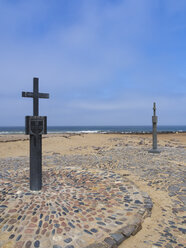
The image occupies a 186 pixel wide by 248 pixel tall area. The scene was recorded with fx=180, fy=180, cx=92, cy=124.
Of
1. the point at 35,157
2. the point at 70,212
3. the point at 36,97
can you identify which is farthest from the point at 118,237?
the point at 36,97

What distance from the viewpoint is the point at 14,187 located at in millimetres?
5793

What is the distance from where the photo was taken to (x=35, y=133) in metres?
5.76

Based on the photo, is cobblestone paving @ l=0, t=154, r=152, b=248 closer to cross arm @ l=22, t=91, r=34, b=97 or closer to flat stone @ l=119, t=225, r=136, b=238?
flat stone @ l=119, t=225, r=136, b=238

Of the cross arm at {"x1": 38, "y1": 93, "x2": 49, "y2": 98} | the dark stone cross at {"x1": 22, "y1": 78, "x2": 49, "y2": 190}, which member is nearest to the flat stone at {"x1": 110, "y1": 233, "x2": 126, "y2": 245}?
the dark stone cross at {"x1": 22, "y1": 78, "x2": 49, "y2": 190}

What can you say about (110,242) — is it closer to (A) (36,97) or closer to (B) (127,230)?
(B) (127,230)

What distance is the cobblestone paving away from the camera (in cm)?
359

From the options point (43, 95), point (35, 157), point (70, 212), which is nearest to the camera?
point (70, 212)

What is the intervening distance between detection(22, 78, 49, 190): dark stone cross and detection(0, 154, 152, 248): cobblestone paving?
1.30ft

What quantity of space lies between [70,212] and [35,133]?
2623 millimetres

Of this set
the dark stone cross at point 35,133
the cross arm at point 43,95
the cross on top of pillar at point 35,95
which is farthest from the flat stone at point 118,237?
the cross arm at point 43,95

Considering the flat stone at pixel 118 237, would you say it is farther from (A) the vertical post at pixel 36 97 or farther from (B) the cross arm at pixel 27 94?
(B) the cross arm at pixel 27 94

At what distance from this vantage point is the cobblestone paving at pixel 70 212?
3.59 metres

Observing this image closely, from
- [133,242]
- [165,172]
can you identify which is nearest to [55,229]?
[133,242]

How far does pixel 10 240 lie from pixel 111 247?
77.9 inches
